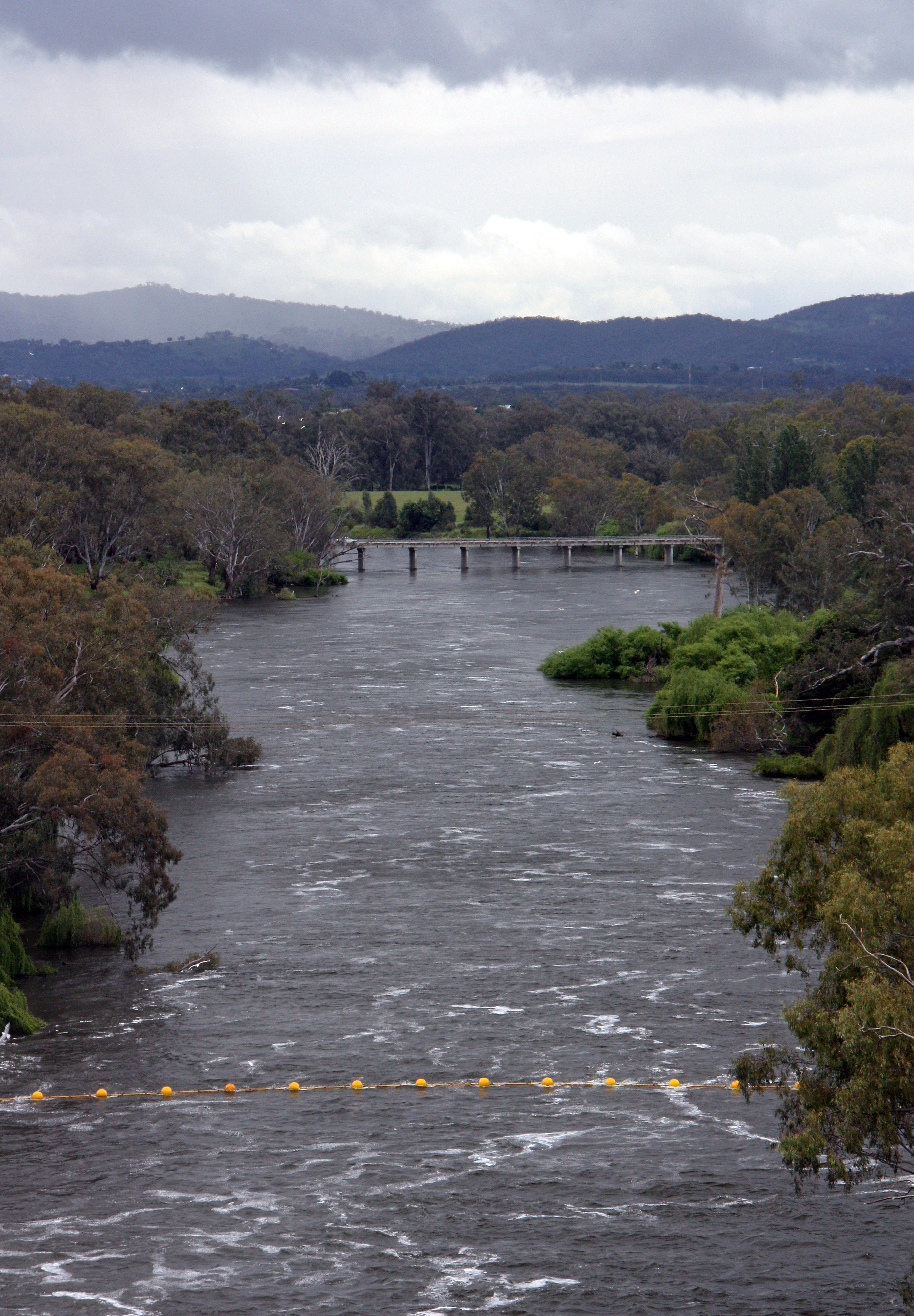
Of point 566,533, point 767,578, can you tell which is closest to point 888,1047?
point 767,578

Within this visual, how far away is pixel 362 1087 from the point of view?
3319 centimetres

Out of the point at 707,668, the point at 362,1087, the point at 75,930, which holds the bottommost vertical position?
the point at 362,1087

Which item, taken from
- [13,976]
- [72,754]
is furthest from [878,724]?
[13,976]

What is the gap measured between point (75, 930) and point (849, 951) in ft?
97.2

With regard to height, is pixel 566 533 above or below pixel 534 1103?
above

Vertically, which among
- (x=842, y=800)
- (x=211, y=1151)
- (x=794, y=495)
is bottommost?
(x=211, y=1151)

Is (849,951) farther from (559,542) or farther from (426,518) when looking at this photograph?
(426,518)

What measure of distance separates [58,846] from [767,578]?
3448 inches

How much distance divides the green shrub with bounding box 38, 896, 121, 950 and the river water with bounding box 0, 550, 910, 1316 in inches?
42.8

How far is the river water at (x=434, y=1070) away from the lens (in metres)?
25.8

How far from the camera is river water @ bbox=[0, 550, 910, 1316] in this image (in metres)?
25.8

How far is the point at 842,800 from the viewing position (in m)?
20.6

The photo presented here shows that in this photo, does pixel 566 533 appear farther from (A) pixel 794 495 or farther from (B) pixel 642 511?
(A) pixel 794 495

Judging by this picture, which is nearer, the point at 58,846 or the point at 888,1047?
the point at 888,1047
